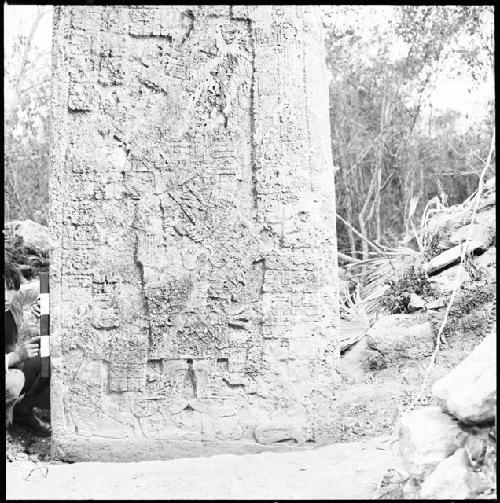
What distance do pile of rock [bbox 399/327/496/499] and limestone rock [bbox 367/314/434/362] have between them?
1.75 meters

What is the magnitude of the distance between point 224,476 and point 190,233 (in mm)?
1258

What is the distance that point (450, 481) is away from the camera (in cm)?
272

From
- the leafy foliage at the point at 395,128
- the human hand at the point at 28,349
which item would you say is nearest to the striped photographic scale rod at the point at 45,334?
the human hand at the point at 28,349

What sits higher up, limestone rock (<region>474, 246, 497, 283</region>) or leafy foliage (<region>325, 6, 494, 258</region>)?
leafy foliage (<region>325, 6, 494, 258</region>)

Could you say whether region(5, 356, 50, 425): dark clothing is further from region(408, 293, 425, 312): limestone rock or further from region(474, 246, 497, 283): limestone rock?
region(474, 246, 497, 283): limestone rock

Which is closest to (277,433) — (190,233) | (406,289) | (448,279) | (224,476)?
(224,476)

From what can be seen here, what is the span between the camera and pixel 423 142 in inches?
474

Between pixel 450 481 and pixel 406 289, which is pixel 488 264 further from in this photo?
pixel 450 481

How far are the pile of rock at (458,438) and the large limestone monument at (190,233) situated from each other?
1.04 metres

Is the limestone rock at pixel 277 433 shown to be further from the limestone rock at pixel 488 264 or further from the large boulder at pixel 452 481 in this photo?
the limestone rock at pixel 488 264

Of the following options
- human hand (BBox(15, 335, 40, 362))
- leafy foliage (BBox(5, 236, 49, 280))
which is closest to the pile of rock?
human hand (BBox(15, 335, 40, 362))

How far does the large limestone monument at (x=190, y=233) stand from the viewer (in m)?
3.99

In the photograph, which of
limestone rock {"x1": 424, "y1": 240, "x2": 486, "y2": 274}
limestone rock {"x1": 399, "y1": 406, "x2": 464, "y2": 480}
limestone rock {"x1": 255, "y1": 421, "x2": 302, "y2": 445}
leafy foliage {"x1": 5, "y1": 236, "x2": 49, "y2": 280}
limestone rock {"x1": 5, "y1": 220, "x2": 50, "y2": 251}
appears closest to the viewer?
limestone rock {"x1": 399, "y1": 406, "x2": 464, "y2": 480}

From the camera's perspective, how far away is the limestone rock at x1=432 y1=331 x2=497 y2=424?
9.14ft
